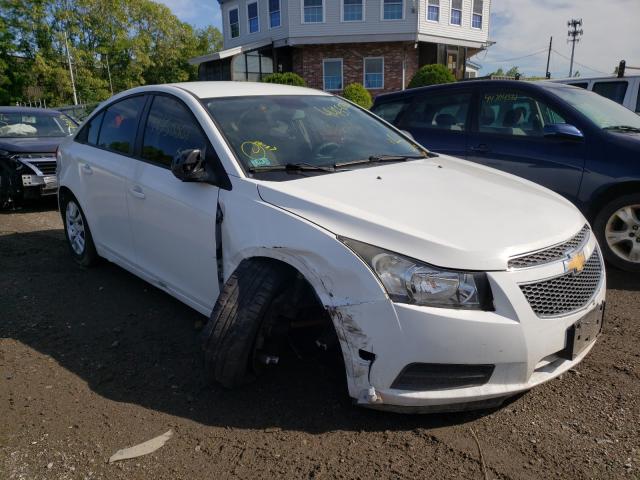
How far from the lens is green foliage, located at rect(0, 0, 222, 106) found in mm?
39719

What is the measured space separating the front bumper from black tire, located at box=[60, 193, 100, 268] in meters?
3.29

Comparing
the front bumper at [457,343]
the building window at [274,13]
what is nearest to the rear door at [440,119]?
the front bumper at [457,343]

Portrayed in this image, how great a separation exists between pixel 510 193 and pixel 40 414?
289cm

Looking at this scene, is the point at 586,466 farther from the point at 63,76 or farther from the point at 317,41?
the point at 63,76

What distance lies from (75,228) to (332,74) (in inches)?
921

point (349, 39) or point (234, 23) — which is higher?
point (234, 23)

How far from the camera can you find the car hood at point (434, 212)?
2313mm

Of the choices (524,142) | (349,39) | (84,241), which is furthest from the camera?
(349,39)

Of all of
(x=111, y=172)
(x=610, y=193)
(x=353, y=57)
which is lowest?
(x=610, y=193)

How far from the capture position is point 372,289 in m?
2.27

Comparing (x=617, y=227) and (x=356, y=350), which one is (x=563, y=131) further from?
(x=356, y=350)

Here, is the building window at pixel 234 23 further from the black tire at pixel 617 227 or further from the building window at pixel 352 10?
the black tire at pixel 617 227

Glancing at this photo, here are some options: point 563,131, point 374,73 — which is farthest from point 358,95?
point 563,131

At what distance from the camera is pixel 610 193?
15.2 feet
